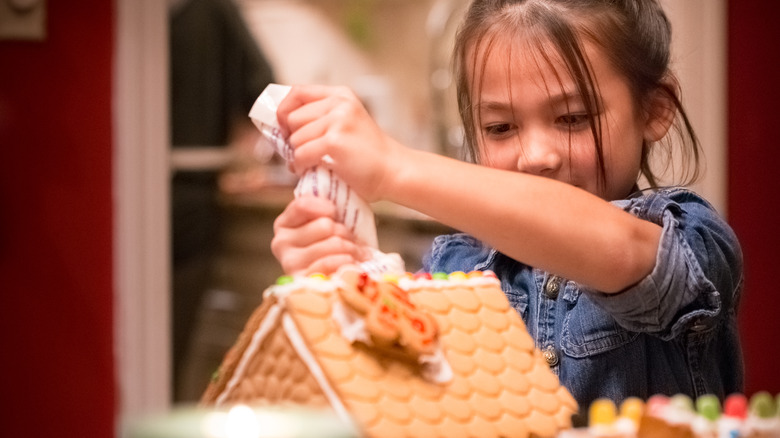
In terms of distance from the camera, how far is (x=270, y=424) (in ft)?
1.31

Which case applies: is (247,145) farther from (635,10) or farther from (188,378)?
(635,10)

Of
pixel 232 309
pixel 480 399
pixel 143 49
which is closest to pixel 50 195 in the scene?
pixel 143 49

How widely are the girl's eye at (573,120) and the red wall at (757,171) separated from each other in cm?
93

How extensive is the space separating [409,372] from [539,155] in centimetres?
33

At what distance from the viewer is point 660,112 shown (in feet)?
3.09

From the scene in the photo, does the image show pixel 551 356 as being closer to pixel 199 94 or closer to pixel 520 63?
pixel 520 63

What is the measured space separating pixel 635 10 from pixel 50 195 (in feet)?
4.43

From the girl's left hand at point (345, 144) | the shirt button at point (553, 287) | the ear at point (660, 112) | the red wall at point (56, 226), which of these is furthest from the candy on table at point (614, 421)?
the red wall at point (56, 226)

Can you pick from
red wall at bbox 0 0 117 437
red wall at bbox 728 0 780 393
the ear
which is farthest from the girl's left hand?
red wall at bbox 0 0 117 437

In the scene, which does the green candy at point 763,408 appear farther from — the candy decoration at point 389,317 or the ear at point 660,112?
the ear at point 660,112

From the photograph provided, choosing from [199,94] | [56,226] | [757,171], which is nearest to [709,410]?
[757,171]

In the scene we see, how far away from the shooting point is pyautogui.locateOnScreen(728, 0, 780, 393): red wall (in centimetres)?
165

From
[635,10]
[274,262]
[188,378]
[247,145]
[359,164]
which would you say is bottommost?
[188,378]

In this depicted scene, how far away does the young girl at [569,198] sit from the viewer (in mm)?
651
